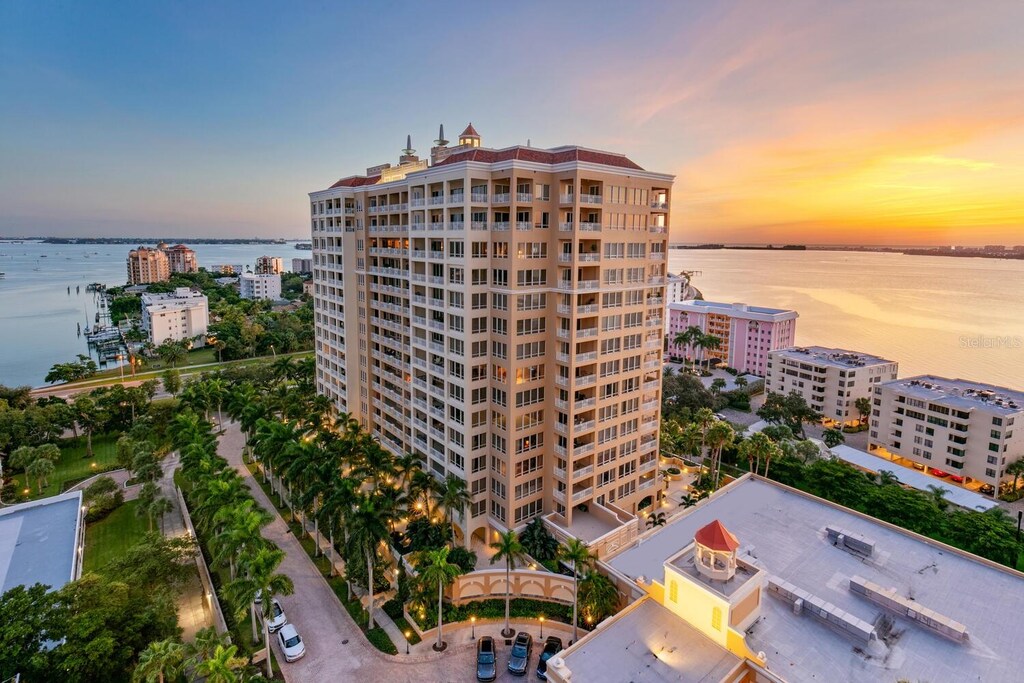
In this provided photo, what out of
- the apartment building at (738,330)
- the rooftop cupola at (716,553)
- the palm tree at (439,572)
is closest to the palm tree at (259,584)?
the palm tree at (439,572)

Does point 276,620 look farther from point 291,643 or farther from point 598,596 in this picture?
point 598,596

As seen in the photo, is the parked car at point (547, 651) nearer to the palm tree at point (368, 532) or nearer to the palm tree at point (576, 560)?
the palm tree at point (576, 560)

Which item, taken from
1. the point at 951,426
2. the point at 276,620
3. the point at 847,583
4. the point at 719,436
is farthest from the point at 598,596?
the point at 951,426

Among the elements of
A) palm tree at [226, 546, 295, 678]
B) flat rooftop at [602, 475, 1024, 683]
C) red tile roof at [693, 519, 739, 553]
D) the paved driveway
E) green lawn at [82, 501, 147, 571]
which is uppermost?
red tile roof at [693, 519, 739, 553]

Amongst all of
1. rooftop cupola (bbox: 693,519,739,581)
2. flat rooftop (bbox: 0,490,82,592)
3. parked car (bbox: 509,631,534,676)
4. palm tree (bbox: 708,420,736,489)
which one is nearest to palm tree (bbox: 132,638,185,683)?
flat rooftop (bbox: 0,490,82,592)

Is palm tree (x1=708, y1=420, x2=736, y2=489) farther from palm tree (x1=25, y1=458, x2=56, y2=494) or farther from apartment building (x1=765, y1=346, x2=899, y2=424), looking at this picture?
palm tree (x1=25, y1=458, x2=56, y2=494)

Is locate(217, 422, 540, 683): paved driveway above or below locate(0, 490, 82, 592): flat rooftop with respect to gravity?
below
